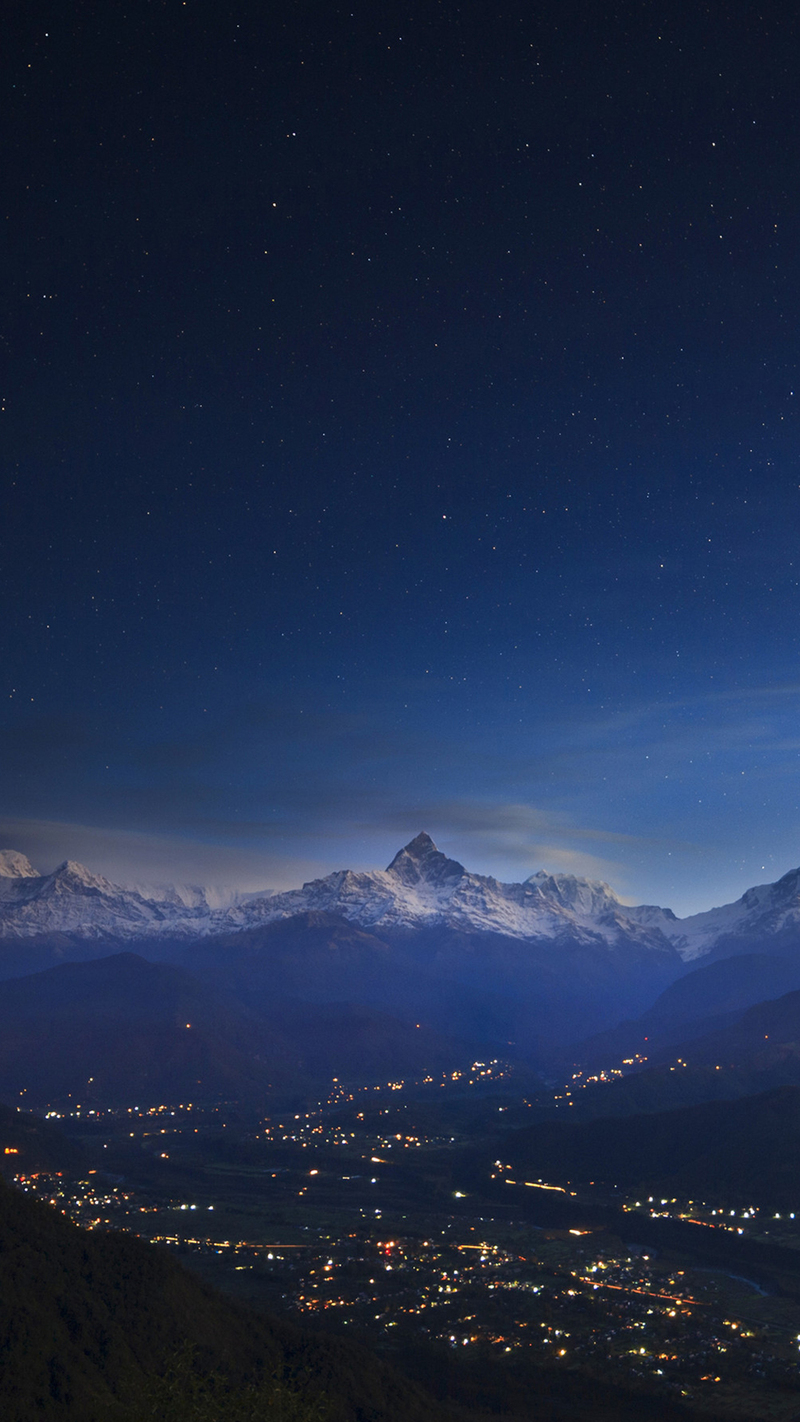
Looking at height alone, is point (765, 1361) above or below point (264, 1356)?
below

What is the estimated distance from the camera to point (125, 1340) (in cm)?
10300

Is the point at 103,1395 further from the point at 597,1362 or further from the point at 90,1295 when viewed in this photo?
the point at 597,1362

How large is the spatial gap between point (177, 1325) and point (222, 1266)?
85.6 m

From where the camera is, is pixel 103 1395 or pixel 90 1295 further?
pixel 90 1295

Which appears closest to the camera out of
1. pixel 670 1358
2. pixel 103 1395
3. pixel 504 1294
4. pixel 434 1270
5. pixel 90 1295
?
pixel 103 1395

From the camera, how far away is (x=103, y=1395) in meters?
91.3

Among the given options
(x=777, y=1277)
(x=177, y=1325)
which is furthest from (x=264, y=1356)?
(x=777, y=1277)

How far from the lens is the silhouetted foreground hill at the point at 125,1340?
304 ft

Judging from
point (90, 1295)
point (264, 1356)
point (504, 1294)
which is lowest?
point (504, 1294)

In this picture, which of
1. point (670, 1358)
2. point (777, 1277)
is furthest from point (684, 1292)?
point (670, 1358)

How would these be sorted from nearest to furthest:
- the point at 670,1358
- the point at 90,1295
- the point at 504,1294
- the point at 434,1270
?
the point at 90,1295 → the point at 670,1358 → the point at 504,1294 → the point at 434,1270

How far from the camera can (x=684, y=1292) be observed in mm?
173000

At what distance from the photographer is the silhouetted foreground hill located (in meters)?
92.8

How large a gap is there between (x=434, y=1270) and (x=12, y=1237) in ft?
321
